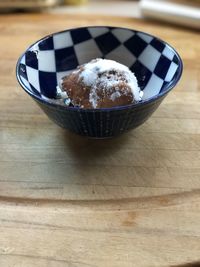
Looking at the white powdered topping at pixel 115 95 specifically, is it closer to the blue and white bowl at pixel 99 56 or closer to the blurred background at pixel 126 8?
the blue and white bowl at pixel 99 56

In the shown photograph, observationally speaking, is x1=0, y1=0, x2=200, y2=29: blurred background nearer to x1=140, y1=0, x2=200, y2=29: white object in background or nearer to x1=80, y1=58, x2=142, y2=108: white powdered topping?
x1=140, y1=0, x2=200, y2=29: white object in background

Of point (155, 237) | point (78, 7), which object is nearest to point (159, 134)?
point (155, 237)

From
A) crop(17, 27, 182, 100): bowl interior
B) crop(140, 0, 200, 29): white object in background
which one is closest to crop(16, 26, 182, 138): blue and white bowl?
crop(17, 27, 182, 100): bowl interior

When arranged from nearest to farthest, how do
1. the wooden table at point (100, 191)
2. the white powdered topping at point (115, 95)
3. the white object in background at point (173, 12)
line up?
1. the wooden table at point (100, 191)
2. the white powdered topping at point (115, 95)
3. the white object in background at point (173, 12)

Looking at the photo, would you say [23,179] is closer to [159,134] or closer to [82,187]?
[82,187]

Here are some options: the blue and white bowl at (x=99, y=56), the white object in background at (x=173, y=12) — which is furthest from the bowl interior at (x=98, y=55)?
the white object in background at (x=173, y=12)

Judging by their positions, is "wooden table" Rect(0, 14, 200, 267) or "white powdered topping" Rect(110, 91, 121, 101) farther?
"white powdered topping" Rect(110, 91, 121, 101)
